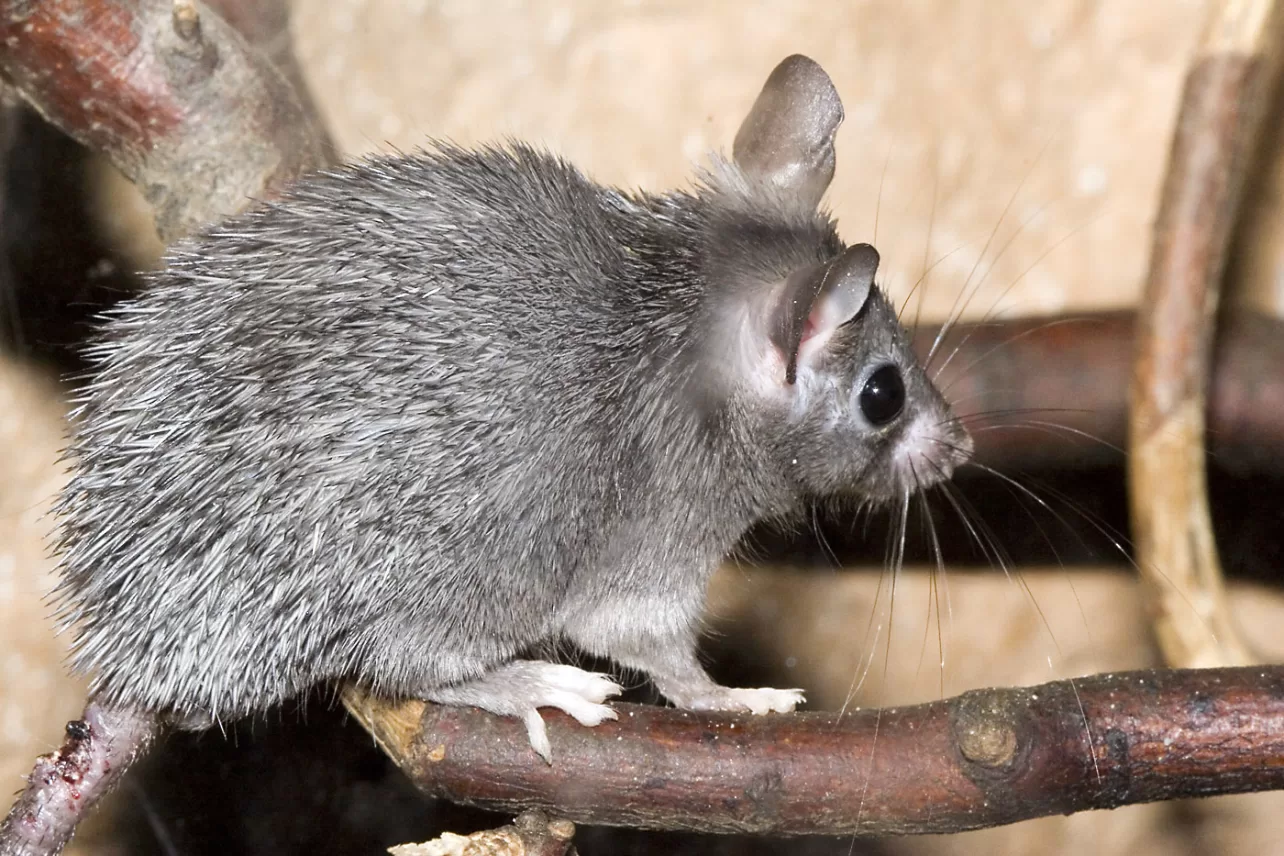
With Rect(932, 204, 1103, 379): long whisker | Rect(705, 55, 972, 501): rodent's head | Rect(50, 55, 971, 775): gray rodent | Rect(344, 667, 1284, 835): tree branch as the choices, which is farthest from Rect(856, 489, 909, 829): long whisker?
Rect(932, 204, 1103, 379): long whisker

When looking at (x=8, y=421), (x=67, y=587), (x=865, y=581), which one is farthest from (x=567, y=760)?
(x=8, y=421)

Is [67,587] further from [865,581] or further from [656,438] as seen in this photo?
[865,581]

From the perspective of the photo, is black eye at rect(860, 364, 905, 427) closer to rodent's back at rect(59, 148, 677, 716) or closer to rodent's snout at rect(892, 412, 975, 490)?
rodent's snout at rect(892, 412, 975, 490)

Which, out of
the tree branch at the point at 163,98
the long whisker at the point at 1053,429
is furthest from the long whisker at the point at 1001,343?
the tree branch at the point at 163,98

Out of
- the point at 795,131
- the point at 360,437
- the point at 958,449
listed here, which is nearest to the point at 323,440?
the point at 360,437

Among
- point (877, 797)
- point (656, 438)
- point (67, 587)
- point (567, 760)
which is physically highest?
point (656, 438)

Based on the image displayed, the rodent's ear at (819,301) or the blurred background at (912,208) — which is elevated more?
the blurred background at (912,208)

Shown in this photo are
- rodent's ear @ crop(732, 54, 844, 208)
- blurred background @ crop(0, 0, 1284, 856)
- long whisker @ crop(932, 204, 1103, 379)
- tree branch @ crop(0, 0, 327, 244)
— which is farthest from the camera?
long whisker @ crop(932, 204, 1103, 379)

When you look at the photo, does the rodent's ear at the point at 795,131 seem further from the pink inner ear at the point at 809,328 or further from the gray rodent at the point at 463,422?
the pink inner ear at the point at 809,328
